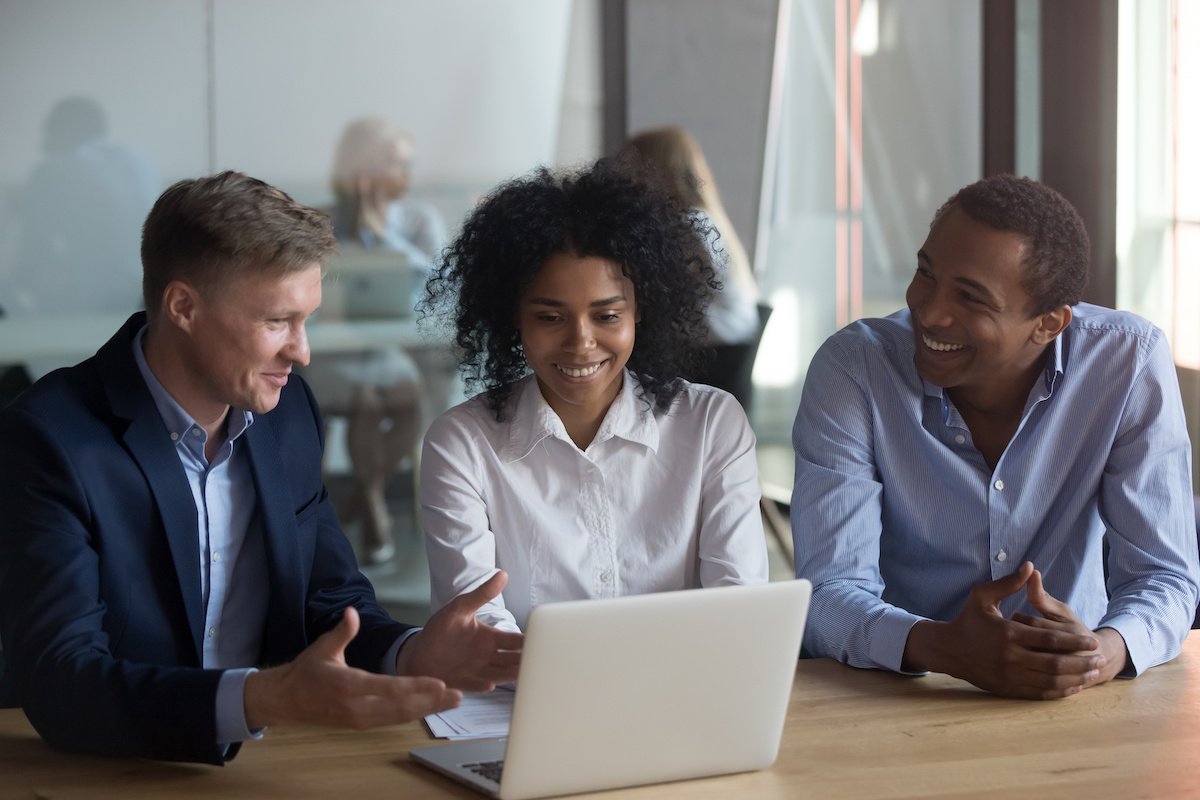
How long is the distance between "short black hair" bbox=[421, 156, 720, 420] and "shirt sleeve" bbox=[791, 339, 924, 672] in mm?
235

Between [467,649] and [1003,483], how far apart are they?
926 mm

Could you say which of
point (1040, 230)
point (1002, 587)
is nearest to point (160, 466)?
point (1002, 587)

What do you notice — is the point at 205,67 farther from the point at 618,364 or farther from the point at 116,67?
the point at 618,364

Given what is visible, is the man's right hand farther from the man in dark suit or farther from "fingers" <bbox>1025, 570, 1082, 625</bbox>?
the man in dark suit

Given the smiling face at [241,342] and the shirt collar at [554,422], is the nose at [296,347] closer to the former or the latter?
the smiling face at [241,342]

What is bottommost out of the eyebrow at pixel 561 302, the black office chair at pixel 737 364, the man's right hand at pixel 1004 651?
the man's right hand at pixel 1004 651

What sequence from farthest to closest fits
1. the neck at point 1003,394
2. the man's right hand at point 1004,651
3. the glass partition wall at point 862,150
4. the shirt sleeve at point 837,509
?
the glass partition wall at point 862,150 < the neck at point 1003,394 < the shirt sleeve at point 837,509 < the man's right hand at point 1004,651

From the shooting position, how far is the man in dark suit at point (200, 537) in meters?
A: 1.21

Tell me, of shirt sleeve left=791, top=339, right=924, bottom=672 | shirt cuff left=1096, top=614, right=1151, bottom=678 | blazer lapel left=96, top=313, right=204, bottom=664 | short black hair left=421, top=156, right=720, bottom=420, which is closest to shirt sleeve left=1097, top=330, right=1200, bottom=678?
shirt cuff left=1096, top=614, right=1151, bottom=678

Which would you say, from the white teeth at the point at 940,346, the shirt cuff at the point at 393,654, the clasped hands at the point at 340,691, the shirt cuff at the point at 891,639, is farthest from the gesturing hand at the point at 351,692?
the white teeth at the point at 940,346

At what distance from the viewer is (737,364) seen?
368 centimetres

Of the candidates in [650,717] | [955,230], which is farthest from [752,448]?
[650,717]

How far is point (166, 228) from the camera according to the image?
1.51m

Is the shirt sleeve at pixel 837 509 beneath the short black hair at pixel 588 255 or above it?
beneath
